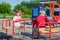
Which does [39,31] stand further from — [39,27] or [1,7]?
[1,7]

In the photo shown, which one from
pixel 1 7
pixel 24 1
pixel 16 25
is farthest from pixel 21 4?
pixel 16 25

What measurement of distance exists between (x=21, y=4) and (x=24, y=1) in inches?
37.9

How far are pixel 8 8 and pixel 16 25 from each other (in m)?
18.2

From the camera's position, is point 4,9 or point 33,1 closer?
point 4,9

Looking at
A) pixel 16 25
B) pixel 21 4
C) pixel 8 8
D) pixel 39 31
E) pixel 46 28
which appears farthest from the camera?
pixel 21 4

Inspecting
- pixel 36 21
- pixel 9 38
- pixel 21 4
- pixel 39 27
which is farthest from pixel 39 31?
pixel 21 4

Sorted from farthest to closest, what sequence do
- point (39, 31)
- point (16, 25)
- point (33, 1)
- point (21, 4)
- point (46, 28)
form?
1. point (33, 1)
2. point (21, 4)
3. point (16, 25)
4. point (46, 28)
5. point (39, 31)

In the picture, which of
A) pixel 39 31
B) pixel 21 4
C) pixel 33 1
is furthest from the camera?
pixel 33 1

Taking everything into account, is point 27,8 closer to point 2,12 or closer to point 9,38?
point 2,12

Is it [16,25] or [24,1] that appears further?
[24,1]

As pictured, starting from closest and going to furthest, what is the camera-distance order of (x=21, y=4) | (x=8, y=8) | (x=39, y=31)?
(x=39, y=31) → (x=8, y=8) → (x=21, y=4)

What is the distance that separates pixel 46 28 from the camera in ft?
29.5

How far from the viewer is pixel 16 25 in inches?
392

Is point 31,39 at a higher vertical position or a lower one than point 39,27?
lower
